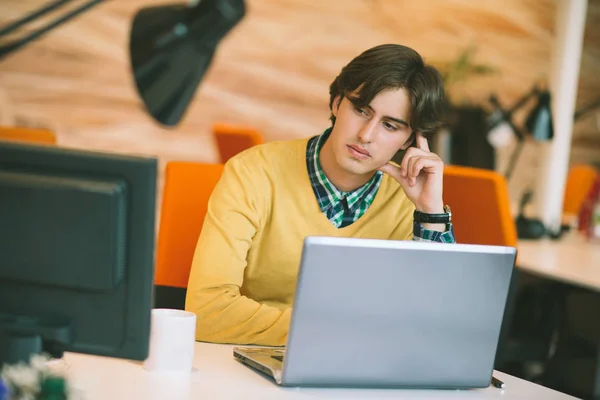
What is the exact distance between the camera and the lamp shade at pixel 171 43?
60.7 inches

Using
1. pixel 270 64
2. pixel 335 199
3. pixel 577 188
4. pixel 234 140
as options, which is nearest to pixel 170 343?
pixel 335 199

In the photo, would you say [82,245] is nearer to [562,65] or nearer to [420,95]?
[420,95]

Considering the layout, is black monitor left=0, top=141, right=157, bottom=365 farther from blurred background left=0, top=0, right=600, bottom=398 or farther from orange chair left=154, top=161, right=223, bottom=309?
blurred background left=0, top=0, right=600, bottom=398

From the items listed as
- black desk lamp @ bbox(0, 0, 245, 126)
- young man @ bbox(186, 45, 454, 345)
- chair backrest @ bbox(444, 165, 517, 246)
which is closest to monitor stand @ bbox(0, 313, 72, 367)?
black desk lamp @ bbox(0, 0, 245, 126)

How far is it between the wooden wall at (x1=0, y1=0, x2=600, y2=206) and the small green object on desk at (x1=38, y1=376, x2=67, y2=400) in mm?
4188

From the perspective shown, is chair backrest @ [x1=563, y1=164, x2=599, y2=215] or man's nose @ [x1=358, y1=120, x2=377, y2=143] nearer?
man's nose @ [x1=358, y1=120, x2=377, y2=143]

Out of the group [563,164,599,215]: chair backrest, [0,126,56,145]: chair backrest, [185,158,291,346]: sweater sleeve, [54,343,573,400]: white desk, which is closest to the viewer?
[54,343,573,400]: white desk

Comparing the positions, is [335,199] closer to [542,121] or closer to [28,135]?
[28,135]

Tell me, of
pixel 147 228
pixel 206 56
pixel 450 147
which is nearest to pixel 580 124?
pixel 450 147

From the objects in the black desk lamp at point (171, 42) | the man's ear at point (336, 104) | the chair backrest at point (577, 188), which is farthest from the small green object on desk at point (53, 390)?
the chair backrest at point (577, 188)

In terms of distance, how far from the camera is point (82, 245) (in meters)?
1.11

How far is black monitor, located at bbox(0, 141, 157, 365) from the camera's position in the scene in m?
1.11

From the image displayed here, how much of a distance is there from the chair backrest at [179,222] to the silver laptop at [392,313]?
677 millimetres

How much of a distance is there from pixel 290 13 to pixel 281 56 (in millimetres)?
269
